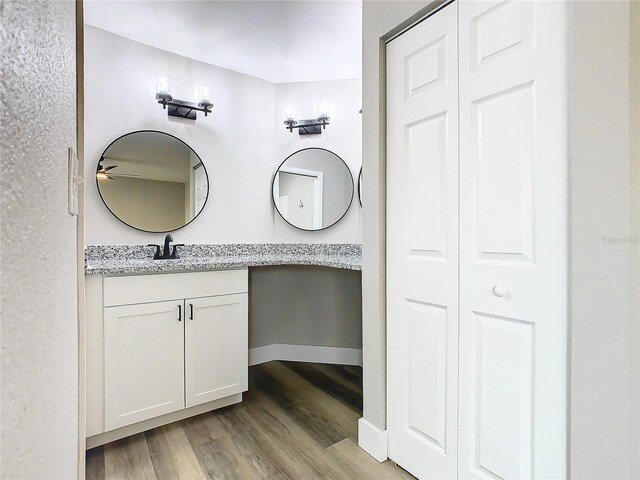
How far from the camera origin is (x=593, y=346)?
0.95 m

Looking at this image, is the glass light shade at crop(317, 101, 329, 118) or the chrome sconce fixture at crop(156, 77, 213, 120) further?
the glass light shade at crop(317, 101, 329, 118)

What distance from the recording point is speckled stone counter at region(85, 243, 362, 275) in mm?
1816

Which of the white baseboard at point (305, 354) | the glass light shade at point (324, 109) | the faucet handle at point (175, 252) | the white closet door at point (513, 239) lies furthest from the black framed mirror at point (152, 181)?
the white closet door at point (513, 239)

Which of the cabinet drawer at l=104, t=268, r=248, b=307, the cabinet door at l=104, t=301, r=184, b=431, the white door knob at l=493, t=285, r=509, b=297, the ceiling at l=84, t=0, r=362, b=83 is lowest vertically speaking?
the cabinet door at l=104, t=301, r=184, b=431

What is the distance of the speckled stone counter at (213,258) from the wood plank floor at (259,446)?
83cm

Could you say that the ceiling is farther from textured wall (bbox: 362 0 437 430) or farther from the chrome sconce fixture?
textured wall (bbox: 362 0 437 430)

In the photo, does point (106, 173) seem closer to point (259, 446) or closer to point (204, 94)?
point (204, 94)

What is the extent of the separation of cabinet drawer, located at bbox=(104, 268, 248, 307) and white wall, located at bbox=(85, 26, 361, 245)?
0.63 m

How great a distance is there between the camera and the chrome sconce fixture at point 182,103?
2.32 m

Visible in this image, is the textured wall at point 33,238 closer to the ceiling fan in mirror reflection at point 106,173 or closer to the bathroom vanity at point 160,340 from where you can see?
the bathroom vanity at point 160,340

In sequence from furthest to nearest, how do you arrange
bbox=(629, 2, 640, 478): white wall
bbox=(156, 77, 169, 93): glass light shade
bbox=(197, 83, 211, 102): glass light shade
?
bbox=(197, 83, 211, 102): glass light shade
bbox=(156, 77, 169, 93): glass light shade
bbox=(629, 2, 640, 478): white wall

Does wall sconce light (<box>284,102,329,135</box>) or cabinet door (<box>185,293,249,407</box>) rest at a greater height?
wall sconce light (<box>284,102,329,135</box>)

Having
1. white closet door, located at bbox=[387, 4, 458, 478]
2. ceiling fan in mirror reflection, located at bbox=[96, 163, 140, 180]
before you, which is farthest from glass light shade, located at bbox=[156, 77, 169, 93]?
white closet door, located at bbox=[387, 4, 458, 478]

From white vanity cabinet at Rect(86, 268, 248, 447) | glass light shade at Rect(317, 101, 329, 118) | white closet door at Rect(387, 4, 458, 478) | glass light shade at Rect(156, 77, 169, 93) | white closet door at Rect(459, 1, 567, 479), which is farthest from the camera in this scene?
glass light shade at Rect(317, 101, 329, 118)
